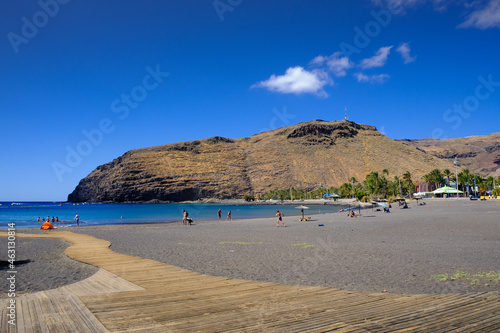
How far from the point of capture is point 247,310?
5.85 metres

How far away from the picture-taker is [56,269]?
12156mm

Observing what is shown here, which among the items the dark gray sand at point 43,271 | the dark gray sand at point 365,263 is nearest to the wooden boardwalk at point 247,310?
the dark gray sand at point 365,263

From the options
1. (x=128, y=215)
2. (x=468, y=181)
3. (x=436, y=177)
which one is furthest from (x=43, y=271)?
(x=436, y=177)

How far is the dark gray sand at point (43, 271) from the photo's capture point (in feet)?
32.4

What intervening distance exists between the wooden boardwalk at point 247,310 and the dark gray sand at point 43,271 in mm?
2828

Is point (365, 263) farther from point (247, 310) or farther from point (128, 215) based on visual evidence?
point (128, 215)

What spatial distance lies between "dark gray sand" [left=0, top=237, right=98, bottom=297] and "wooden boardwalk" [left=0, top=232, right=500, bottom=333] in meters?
2.83

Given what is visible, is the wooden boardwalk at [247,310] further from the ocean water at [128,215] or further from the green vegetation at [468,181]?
the green vegetation at [468,181]

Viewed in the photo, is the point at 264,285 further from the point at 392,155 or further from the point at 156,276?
the point at 392,155

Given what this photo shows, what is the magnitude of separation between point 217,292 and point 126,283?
2385 millimetres

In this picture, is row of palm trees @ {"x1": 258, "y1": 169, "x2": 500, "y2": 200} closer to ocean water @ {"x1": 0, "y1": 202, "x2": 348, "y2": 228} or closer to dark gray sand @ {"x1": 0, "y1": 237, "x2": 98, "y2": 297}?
ocean water @ {"x1": 0, "y1": 202, "x2": 348, "y2": 228}


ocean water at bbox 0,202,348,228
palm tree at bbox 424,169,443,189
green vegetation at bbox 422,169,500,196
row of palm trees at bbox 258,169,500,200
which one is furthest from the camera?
palm tree at bbox 424,169,443,189

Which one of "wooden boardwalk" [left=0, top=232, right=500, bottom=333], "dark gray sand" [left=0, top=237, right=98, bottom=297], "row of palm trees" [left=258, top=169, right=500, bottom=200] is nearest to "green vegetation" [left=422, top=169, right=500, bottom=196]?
"row of palm trees" [left=258, top=169, right=500, bottom=200]

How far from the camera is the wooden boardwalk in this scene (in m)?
Answer: 4.98
